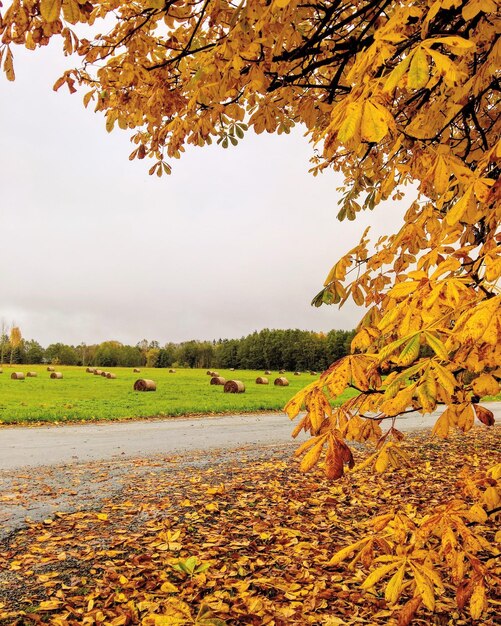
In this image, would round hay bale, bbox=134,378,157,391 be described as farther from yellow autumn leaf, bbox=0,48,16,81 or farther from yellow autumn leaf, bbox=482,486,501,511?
yellow autumn leaf, bbox=482,486,501,511

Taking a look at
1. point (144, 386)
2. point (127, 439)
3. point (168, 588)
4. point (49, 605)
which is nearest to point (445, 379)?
point (168, 588)

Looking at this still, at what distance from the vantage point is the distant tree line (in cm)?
7144

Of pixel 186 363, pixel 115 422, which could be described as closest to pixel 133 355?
pixel 186 363

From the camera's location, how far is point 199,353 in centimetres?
7744

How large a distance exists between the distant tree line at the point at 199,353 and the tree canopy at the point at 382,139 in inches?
2645

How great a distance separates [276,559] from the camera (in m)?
3.54

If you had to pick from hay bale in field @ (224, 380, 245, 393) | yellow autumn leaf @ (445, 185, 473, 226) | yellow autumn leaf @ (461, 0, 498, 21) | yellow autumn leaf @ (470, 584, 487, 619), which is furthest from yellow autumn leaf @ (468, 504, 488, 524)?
hay bale in field @ (224, 380, 245, 393)

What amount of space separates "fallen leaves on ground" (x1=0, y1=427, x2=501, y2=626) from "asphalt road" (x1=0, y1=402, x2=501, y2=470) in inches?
84.7

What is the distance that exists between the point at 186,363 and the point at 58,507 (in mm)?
72804

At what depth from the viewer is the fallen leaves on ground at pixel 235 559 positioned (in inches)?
105

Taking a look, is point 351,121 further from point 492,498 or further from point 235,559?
point 235,559

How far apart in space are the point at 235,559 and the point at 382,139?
10.3 ft

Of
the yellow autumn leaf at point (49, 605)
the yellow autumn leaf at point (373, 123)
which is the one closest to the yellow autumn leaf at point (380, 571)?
the yellow autumn leaf at point (373, 123)

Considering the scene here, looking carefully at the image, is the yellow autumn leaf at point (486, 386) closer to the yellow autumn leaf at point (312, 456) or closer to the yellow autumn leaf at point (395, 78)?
the yellow autumn leaf at point (312, 456)
